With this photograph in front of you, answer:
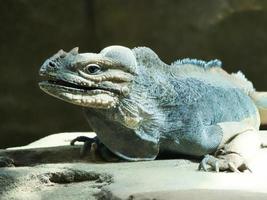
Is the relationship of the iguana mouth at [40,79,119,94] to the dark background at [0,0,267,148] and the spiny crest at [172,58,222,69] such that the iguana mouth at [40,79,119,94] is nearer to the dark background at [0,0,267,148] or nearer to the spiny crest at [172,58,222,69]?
the spiny crest at [172,58,222,69]

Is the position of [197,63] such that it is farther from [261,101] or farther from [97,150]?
[97,150]

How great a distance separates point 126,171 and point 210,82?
1.33 m

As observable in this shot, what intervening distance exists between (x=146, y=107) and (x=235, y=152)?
0.63 metres

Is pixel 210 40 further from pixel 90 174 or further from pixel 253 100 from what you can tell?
pixel 90 174

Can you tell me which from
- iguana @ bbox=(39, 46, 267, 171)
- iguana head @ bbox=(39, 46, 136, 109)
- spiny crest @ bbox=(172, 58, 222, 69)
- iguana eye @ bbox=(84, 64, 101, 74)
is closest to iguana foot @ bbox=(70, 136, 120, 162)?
iguana @ bbox=(39, 46, 267, 171)

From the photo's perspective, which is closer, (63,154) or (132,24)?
(63,154)

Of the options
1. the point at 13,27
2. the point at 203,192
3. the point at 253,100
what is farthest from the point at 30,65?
the point at 203,192

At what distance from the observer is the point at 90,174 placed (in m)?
3.40

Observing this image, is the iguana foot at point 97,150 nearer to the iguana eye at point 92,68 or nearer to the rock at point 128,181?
the rock at point 128,181

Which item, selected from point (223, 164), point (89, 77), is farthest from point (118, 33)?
point (223, 164)

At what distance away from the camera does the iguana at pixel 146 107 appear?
3611 mm

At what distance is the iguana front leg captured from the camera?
3482 millimetres

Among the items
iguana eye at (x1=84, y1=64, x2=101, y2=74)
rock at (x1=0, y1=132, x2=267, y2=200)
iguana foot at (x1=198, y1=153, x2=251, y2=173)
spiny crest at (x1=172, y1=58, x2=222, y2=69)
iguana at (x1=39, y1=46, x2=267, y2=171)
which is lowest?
rock at (x1=0, y1=132, x2=267, y2=200)

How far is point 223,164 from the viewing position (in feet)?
11.5
